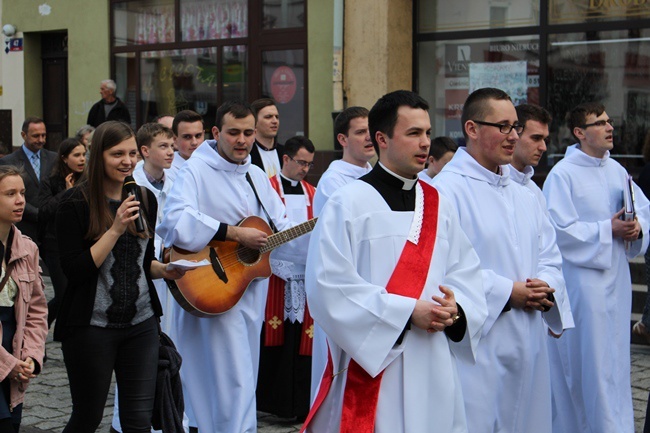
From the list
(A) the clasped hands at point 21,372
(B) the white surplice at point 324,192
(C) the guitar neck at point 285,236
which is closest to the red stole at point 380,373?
(A) the clasped hands at point 21,372

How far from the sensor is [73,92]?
1759 cm

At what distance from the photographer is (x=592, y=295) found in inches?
274

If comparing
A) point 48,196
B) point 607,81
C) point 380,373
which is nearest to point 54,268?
point 48,196

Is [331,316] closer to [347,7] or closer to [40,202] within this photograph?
[40,202]

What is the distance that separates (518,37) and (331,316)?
9.37m

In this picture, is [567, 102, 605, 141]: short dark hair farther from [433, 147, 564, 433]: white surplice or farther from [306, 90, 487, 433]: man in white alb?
[306, 90, 487, 433]: man in white alb

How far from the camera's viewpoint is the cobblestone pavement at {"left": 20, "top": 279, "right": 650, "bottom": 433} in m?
7.40

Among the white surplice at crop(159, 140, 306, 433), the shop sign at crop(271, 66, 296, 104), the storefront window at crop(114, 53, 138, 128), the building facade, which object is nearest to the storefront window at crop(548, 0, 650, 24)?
the building facade

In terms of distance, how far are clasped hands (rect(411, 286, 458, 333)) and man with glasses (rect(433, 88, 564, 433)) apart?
85 cm

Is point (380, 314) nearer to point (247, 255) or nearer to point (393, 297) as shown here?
point (393, 297)

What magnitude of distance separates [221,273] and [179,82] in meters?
10.4

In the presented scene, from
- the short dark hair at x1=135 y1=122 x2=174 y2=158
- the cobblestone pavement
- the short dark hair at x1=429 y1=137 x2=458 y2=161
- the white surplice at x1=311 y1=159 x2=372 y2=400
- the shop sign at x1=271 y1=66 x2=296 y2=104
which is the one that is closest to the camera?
the white surplice at x1=311 y1=159 x2=372 y2=400

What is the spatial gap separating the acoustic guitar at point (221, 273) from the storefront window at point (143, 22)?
10372mm

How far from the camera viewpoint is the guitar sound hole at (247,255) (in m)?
6.67
